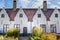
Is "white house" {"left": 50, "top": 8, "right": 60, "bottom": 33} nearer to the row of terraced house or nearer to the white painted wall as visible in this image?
the row of terraced house

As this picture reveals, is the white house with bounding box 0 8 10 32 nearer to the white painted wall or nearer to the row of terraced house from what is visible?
the row of terraced house

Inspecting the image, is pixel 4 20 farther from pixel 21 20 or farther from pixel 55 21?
pixel 55 21

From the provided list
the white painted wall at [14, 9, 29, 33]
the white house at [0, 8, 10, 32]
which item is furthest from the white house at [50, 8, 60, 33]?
the white house at [0, 8, 10, 32]

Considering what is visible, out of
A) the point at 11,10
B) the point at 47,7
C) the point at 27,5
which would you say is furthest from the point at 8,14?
the point at 47,7

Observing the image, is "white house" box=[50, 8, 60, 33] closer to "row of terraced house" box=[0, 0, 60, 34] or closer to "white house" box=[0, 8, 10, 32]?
"row of terraced house" box=[0, 0, 60, 34]

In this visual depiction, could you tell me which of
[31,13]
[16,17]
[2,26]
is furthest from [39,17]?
[2,26]

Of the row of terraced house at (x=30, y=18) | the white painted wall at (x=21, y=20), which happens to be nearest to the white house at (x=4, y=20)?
the row of terraced house at (x=30, y=18)

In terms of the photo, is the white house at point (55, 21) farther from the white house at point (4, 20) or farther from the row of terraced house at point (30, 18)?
the white house at point (4, 20)

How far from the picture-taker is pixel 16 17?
1264 cm

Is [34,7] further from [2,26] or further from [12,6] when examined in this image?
[2,26]

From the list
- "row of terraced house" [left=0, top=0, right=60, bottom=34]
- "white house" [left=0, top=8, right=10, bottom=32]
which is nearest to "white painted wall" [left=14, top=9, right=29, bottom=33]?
"row of terraced house" [left=0, top=0, right=60, bottom=34]

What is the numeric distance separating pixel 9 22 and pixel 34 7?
1.62 metres

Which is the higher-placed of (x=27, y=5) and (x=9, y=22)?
(x=27, y=5)

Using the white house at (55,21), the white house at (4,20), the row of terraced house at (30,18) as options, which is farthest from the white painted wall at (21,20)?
the white house at (55,21)
